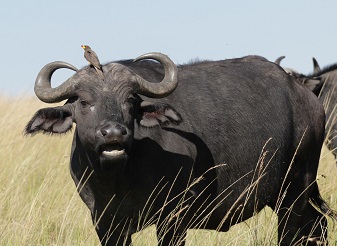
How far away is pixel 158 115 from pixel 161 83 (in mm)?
248

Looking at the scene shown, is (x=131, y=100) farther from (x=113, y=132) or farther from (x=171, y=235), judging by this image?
(x=171, y=235)

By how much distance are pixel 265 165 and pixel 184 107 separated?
0.97 m

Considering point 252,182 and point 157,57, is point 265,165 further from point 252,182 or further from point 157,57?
point 157,57

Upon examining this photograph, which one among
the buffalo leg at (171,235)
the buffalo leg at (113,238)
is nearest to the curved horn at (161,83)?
the buffalo leg at (171,235)

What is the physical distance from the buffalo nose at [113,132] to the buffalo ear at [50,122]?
2.47 feet

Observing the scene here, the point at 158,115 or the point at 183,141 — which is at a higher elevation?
the point at 158,115

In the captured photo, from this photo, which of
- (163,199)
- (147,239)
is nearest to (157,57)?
(163,199)

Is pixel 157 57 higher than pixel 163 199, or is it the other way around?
pixel 157 57

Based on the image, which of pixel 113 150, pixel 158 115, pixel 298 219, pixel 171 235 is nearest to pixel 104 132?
pixel 113 150

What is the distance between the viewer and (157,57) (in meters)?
6.55

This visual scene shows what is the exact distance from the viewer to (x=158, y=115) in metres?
6.45

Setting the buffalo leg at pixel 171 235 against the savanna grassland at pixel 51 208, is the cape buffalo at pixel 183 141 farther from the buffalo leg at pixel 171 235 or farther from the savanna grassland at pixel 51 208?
the savanna grassland at pixel 51 208

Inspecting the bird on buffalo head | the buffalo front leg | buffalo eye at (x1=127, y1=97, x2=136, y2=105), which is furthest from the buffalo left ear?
the buffalo front leg

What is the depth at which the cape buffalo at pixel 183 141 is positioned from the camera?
6.28m
